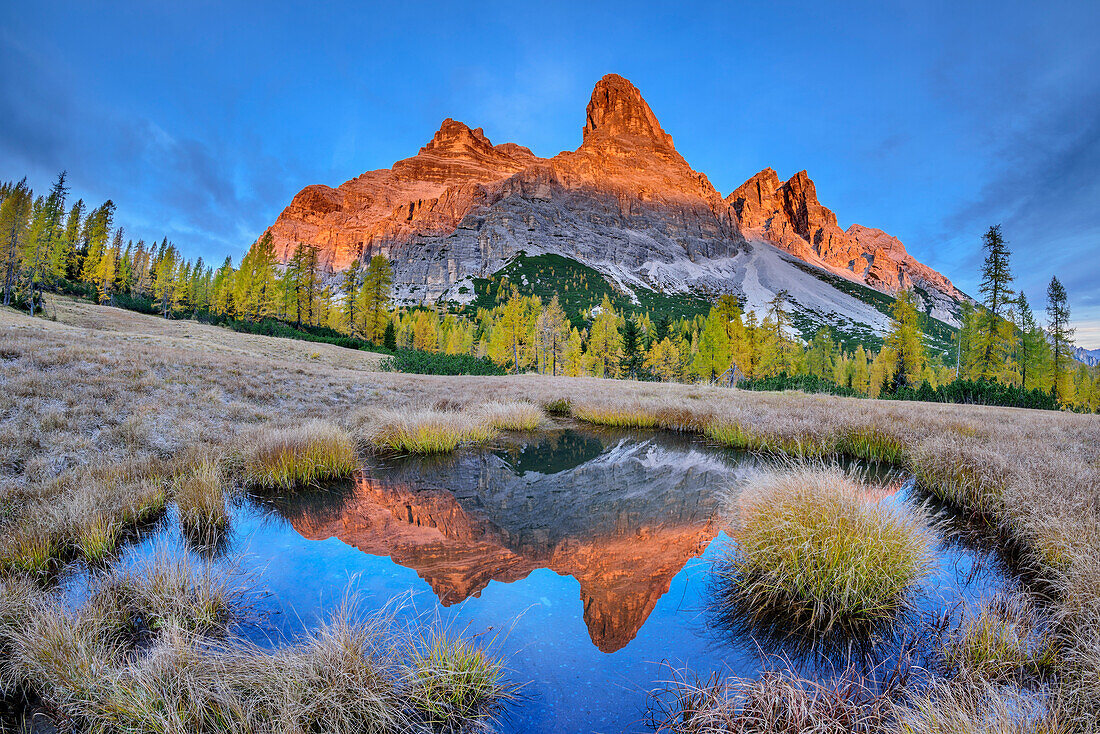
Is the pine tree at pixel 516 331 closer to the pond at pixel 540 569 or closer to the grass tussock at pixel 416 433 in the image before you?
the grass tussock at pixel 416 433

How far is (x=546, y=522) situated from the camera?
7.09 metres

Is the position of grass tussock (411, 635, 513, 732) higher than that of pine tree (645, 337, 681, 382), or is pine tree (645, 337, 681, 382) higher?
pine tree (645, 337, 681, 382)

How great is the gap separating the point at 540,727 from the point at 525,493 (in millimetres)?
5585

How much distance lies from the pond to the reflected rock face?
3 cm

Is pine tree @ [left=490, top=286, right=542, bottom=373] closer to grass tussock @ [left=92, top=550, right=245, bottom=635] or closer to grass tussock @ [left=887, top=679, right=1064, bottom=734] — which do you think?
grass tussock @ [left=92, top=550, right=245, bottom=635]

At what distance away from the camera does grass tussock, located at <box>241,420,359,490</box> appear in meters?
8.04

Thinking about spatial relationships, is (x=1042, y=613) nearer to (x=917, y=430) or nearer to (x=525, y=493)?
(x=525, y=493)

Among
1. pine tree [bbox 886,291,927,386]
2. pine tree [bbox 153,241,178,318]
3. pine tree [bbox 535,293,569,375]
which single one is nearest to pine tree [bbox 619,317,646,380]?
pine tree [bbox 535,293,569,375]

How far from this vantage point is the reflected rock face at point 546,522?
508 centimetres

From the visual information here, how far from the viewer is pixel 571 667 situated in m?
3.63

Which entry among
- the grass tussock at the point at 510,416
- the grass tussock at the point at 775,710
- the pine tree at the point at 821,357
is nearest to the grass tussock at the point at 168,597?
the grass tussock at the point at 775,710

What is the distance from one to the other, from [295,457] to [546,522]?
17.2ft

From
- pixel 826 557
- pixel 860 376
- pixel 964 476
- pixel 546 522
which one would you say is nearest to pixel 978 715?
pixel 826 557

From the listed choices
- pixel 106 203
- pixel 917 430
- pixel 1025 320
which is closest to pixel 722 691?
pixel 917 430
